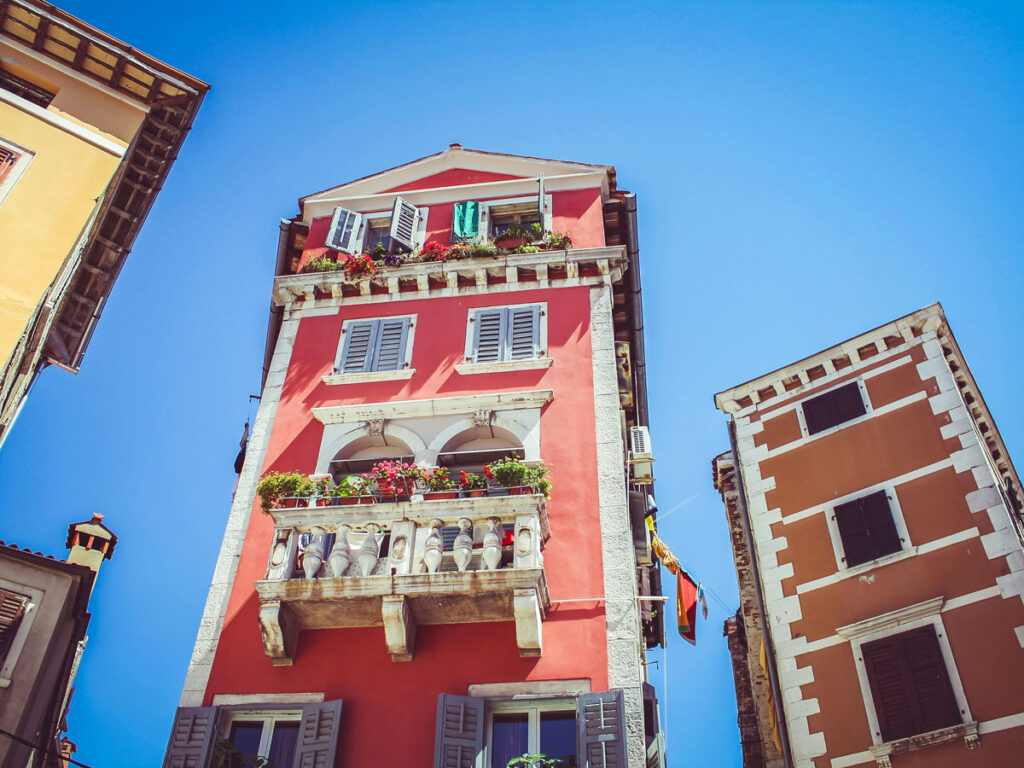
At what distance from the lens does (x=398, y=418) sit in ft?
59.7

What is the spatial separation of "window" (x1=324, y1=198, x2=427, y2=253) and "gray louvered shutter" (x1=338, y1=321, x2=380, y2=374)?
7.87ft

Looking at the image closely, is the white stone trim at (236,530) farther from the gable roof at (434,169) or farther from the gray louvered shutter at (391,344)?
the gable roof at (434,169)

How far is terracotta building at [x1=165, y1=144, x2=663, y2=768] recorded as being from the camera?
14039 mm

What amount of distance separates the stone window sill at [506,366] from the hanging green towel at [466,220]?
13.3 feet

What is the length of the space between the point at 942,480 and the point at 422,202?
41.1 feet

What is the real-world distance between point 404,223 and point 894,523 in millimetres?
11846

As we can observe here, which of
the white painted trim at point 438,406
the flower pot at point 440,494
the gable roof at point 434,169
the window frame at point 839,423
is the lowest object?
the flower pot at point 440,494

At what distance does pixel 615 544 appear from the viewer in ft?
52.0

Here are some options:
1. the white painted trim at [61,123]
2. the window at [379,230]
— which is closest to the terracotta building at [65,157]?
the white painted trim at [61,123]

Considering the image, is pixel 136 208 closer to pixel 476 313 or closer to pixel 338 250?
pixel 338 250

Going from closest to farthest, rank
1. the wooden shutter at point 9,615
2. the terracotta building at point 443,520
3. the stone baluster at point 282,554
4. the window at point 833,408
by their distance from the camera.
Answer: the terracotta building at point 443,520 → the stone baluster at point 282,554 → the wooden shutter at point 9,615 → the window at point 833,408

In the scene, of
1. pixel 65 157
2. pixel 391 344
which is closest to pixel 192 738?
pixel 391 344

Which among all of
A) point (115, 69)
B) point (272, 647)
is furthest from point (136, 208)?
point (272, 647)

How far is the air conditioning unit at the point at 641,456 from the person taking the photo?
20016 mm
